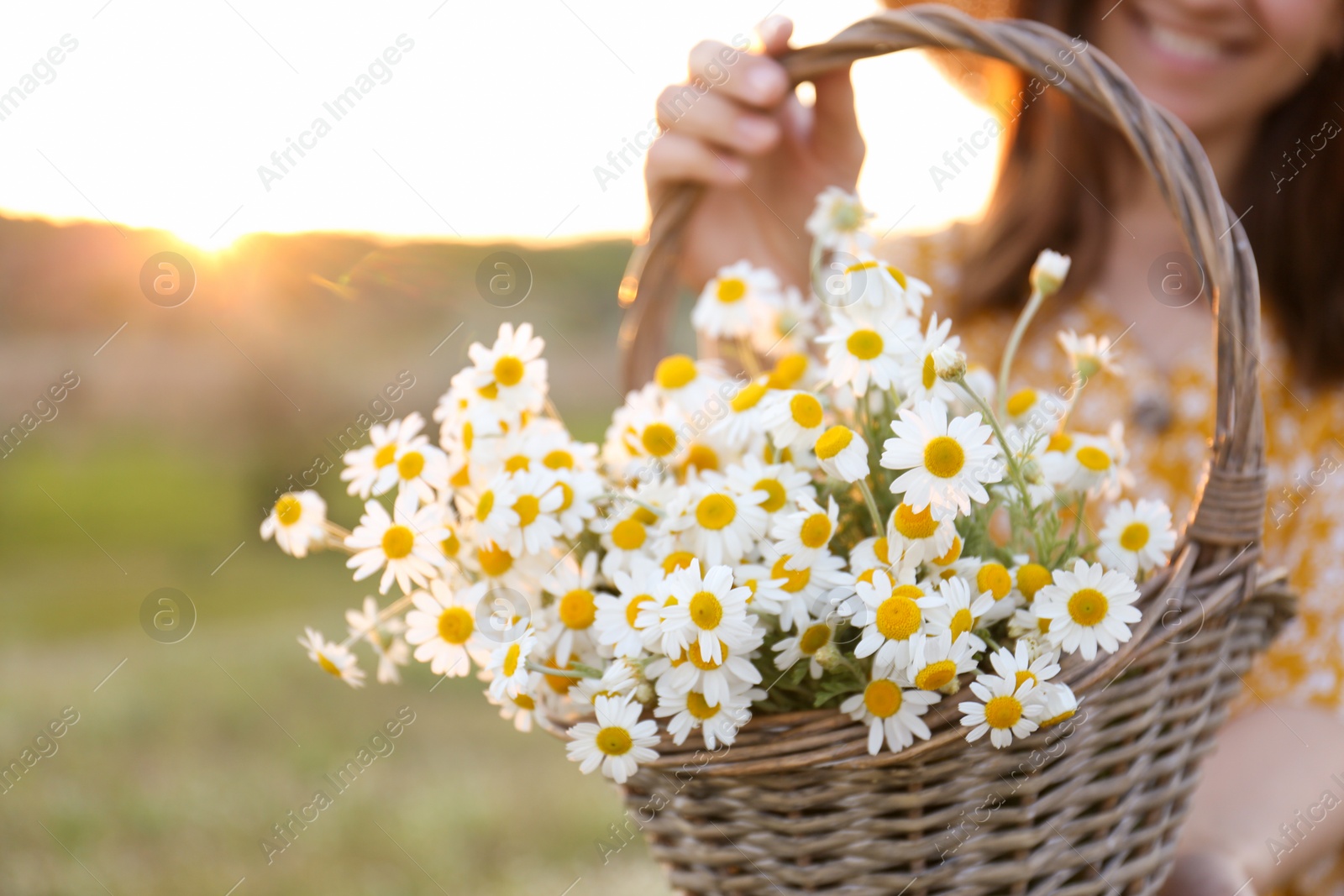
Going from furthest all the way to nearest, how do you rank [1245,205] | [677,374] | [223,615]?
[223,615] → [1245,205] → [677,374]

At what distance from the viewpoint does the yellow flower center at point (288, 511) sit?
0.58m

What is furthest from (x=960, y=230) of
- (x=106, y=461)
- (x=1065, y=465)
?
(x=106, y=461)

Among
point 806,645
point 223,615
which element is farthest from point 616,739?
point 223,615

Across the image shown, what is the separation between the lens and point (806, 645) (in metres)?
0.48

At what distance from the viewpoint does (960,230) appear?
131cm

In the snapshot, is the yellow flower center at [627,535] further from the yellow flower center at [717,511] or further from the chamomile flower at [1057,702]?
the chamomile flower at [1057,702]

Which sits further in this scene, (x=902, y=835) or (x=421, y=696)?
(x=421, y=696)

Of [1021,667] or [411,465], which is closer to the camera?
[1021,667]

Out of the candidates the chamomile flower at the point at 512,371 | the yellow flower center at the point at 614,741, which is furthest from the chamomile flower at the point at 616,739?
the chamomile flower at the point at 512,371

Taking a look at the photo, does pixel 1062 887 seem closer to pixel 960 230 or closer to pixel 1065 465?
pixel 1065 465

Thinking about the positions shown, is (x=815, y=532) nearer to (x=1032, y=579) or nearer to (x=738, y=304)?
(x=1032, y=579)

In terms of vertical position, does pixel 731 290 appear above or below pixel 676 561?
above

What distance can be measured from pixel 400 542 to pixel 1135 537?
440 millimetres

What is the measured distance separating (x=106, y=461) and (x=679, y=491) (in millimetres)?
6149
